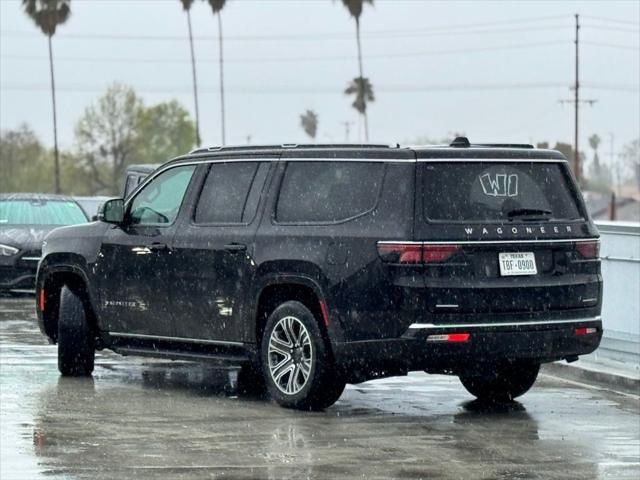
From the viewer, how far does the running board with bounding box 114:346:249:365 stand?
40.2ft

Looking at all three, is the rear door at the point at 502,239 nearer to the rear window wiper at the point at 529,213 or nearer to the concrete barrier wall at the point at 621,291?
the rear window wiper at the point at 529,213

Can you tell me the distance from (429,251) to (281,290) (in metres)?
1.42

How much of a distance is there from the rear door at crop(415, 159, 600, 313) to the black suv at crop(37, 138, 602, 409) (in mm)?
11

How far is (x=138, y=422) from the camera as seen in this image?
11.0 meters

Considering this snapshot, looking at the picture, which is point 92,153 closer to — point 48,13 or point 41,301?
point 48,13

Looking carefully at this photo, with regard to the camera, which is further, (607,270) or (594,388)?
(607,270)

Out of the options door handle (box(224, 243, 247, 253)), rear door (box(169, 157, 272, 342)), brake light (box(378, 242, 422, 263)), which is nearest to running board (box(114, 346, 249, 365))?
rear door (box(169, 157, 272, 342))

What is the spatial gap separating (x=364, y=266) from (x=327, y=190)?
0.89 metres

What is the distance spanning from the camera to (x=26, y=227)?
24.5 metres

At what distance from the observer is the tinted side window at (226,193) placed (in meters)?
12.4

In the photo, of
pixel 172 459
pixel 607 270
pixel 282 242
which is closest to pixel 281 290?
pixel 282 242

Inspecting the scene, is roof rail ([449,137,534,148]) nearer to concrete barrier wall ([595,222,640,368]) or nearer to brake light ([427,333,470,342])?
→ brake light ([427,333,470,342])

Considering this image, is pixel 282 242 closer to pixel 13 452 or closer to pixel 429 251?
pixel 429 251

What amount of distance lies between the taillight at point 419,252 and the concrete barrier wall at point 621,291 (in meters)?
4.37
